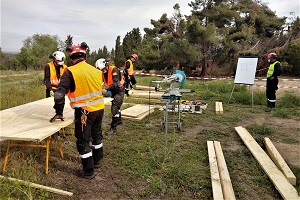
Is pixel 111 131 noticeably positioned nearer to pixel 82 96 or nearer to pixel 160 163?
pixel 160 163

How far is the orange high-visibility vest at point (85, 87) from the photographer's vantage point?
3352mm

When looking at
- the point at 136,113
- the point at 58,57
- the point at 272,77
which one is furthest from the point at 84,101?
the point at 272,77

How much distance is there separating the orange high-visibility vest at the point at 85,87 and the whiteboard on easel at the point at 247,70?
23.0 feet

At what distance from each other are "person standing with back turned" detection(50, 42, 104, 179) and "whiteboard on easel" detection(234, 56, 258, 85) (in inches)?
274

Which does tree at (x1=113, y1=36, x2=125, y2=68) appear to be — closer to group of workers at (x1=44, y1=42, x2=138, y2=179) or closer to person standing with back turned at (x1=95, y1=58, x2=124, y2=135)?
person standing with back turned at (x1=95, y1=58, x2=124, y2=135)

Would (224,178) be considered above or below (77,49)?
below

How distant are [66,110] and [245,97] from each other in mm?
7356

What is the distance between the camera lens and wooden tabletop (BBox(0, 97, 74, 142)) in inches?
125

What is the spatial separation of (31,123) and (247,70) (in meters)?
7.85

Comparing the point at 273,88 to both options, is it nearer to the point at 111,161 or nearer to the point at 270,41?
the point at 111,161

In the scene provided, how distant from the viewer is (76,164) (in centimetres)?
413

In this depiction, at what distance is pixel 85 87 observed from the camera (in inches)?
134

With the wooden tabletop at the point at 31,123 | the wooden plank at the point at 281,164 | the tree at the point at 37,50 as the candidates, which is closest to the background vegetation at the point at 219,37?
the wooden plank at the point at 281,164

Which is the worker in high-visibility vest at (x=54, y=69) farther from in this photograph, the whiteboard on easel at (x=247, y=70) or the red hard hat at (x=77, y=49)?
the whiteboard on easel at (x=247, y=70)
